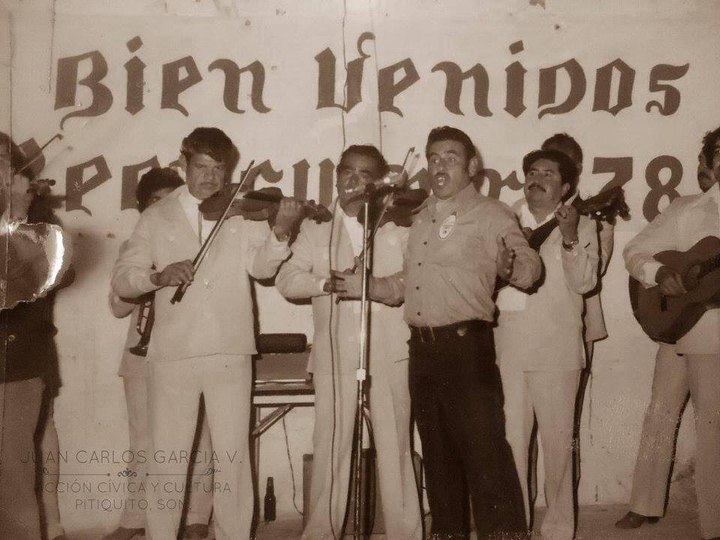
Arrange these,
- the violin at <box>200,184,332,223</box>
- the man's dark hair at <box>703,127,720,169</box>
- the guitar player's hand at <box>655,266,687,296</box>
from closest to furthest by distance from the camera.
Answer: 1. the violin at <box>200,184,332,223</box>
2. the guitar player's hand at <box>655,266,687,296</box>
3. the man's dark hair at <box>703,127,720,169</box>

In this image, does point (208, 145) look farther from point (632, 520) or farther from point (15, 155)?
point (632, 520)

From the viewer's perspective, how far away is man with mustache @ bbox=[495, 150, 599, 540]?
12.6ft

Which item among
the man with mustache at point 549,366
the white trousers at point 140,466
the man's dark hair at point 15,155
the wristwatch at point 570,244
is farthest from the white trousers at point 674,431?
the man's dark hair at point 15,155

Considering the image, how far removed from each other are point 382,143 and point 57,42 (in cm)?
176

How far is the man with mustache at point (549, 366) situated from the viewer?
12.6ft

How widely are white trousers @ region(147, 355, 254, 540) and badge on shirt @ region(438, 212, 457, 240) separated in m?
1.06

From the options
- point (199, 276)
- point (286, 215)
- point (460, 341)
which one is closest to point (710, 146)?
point (460, 341)

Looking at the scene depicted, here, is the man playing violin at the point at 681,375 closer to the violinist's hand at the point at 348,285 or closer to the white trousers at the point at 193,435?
the violinist's hand at the point at 348,285

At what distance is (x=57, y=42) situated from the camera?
4.30 meters

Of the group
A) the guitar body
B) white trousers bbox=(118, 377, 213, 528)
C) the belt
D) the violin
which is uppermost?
the violin

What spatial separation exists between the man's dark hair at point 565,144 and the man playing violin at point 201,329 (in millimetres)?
1645

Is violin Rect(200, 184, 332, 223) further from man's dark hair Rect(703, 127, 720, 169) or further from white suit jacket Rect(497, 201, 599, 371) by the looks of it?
man's dark hair Rect(703, 127, 720, 169)

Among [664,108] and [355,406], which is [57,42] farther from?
[664,108]

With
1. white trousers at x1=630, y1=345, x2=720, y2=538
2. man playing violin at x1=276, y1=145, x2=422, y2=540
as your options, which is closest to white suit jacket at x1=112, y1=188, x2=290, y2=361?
man playing violin at x1=276, y1=145, x2=422, y2=540
